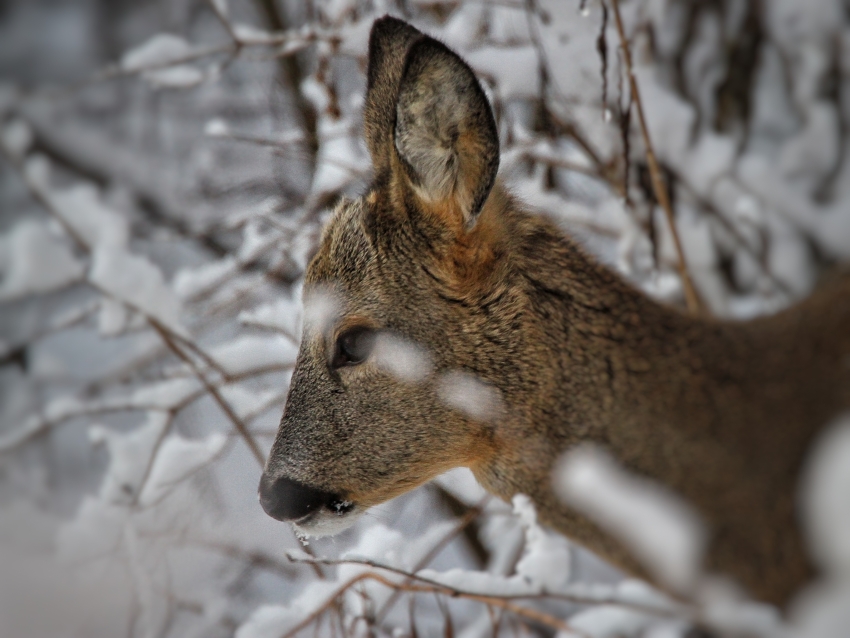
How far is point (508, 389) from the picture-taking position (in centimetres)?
178

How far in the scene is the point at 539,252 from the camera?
1847 millimetres

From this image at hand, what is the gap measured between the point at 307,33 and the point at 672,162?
147 centimetres

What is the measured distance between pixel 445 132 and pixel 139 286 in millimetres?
1582

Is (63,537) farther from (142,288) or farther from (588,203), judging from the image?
(588,203)

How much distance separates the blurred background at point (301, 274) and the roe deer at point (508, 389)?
7.6 inches

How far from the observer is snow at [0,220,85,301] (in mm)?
3100

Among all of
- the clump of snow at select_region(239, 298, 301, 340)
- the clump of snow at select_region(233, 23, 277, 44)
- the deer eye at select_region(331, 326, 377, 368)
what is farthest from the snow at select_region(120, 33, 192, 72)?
the deer eye at select_region(331, 326, 377, 368)

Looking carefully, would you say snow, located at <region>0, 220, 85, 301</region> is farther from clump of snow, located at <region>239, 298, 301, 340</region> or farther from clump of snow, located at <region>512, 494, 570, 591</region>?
clump of snow, located at <region>512, 494, 570, 591</region>

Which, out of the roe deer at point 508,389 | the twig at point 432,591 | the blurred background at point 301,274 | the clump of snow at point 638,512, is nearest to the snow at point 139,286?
the blurred background at point 301,274

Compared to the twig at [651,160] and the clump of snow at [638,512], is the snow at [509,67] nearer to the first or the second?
the twig at [651,160]

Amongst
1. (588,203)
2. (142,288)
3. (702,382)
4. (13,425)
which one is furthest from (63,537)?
(588,203)

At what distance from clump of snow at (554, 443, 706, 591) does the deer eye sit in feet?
1.67

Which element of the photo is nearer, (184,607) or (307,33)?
(184,607)

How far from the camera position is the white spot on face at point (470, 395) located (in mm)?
1760
